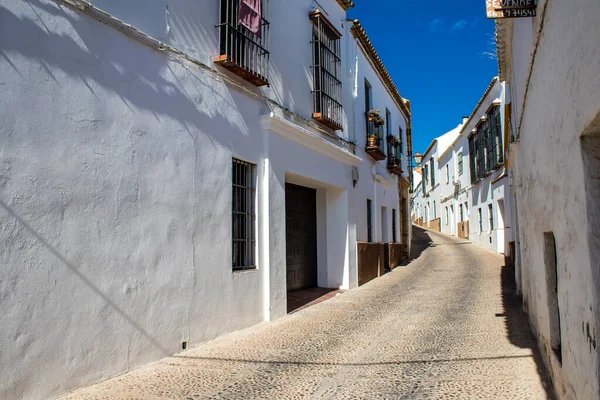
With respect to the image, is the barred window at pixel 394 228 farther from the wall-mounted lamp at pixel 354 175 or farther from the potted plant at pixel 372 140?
the wall-mounted lamp at pixel 354 175

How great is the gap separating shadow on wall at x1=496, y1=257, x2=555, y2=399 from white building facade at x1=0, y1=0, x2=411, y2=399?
10.8 ft

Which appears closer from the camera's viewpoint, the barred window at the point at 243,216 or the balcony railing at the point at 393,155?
the barred window at the point at 243,216

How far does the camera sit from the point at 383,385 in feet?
14.7

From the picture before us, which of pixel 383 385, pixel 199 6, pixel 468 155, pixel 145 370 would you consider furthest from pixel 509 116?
pixel 468 155

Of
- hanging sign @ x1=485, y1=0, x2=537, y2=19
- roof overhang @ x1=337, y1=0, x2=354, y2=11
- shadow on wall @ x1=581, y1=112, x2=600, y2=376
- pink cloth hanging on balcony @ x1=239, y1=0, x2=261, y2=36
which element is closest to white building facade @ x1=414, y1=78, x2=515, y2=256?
roof overhang @ x1=337, y1=0, x2=354, y2=11

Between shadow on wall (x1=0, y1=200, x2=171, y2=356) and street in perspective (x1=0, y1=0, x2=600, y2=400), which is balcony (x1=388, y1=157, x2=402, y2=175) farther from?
shadow on wall (x1=0, y1=200, x2=171, y2=356)

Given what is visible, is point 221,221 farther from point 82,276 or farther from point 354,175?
point 354,175

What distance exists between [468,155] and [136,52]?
18277 mm

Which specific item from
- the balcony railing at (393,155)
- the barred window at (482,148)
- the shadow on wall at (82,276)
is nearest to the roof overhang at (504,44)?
the balcony railing at (393,155)

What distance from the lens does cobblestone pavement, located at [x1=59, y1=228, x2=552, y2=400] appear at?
4277mm

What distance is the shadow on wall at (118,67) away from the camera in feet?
12.9

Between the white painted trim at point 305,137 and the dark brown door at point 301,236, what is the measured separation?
996 millimetres

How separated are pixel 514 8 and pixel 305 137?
438 cm

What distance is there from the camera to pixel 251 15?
22.9 ft
